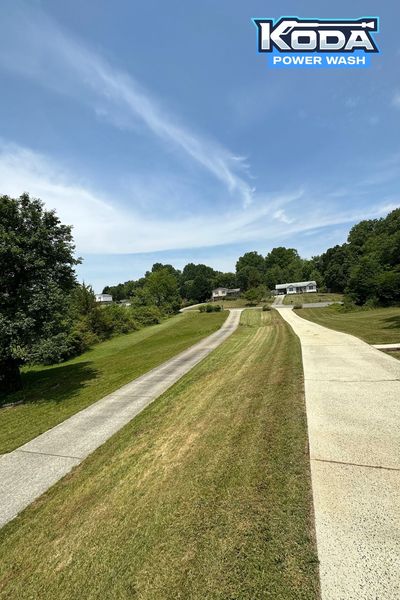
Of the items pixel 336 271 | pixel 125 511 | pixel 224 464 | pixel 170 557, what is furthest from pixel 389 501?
pixel 336 271

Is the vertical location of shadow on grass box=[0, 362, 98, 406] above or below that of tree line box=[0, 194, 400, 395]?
below

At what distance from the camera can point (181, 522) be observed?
3914 mm

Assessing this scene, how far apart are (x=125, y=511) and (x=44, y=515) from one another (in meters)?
1.49

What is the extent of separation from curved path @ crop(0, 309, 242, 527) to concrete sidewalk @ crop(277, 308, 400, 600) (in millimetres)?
5065

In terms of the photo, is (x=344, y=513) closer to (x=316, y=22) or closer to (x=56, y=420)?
(x=56, y=420)

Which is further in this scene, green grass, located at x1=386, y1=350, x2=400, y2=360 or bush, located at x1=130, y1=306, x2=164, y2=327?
bush, located at x1=130, y1=306, x2=164, y2=327

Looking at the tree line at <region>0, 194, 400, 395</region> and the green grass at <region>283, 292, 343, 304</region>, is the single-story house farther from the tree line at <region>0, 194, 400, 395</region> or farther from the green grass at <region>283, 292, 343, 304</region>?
the tree line at <region>0, 194, 400, 395</region>

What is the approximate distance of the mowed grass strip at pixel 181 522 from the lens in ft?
10.1

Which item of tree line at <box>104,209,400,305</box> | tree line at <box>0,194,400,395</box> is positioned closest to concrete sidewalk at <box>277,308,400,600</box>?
tree line at <box>0,194,400,395</box>

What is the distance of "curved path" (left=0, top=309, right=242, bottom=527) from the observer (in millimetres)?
5426

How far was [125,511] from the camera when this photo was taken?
435cm

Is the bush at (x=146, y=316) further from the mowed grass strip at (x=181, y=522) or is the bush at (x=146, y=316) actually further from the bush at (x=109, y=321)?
the mowed grass strip at (x=181, y=522)

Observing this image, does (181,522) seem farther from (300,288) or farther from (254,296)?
(300,288)

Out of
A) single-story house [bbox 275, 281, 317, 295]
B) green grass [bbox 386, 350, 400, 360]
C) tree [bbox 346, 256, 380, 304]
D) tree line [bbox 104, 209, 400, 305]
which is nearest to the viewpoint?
green grass [bbox 386, 350, 400, 360]
